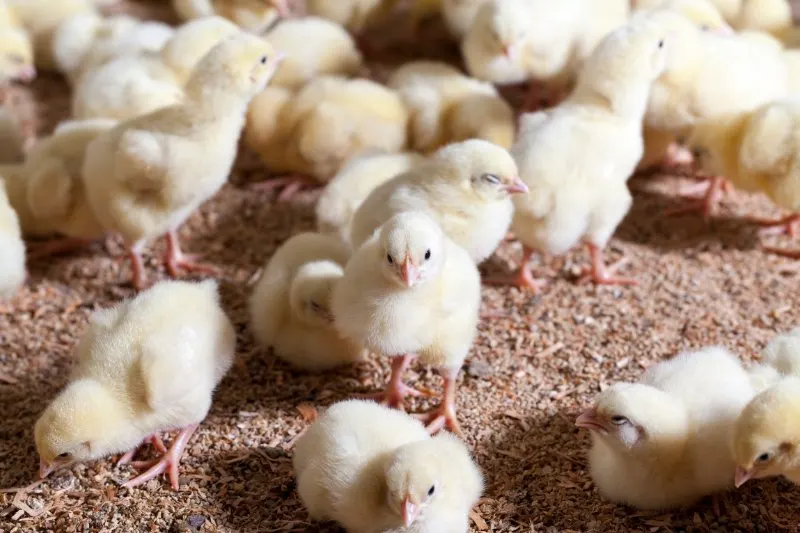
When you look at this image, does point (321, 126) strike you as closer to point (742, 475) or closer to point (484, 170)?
point (484, 170)

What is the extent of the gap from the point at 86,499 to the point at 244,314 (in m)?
1.10

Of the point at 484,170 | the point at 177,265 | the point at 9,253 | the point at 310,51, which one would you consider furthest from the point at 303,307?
the point at 310,51

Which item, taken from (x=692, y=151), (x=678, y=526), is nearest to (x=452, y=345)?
(x=678, y=526)

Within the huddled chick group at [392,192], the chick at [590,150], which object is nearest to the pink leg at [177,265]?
the huddled chick group at [392,192]

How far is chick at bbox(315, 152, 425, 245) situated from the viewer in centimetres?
382

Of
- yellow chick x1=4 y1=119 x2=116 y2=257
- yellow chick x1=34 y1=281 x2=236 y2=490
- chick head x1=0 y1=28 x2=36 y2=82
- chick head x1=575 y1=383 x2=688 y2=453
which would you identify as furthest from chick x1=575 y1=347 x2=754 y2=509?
chick head x1=0 y1=28 x2=36 y2=82

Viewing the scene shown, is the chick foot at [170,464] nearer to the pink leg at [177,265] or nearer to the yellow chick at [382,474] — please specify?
the yellow chick at [382,474]

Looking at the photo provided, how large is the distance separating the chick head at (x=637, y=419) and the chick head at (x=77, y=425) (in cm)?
152

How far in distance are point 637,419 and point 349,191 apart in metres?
1.65

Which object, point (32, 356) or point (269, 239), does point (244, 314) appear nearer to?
point (269, 239)

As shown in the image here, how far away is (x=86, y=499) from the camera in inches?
119

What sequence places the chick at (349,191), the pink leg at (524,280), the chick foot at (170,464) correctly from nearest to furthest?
the chick foot at (170,464), the chick at (349,191), the pink leg at (524,280)

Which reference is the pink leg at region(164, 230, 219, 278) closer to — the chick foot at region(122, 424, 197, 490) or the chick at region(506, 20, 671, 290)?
the chick foot at region(122, 424, 197, 490)

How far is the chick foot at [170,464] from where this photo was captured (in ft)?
10.1
